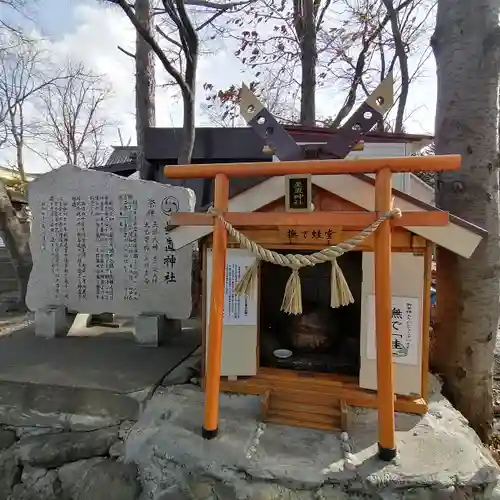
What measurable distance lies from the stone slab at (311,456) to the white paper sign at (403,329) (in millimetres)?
419

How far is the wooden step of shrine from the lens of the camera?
2830 millimetres

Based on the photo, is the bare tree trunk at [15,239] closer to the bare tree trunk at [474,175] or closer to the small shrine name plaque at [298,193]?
the small shrine name plaque at [298,193]

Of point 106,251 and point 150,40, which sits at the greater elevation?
point 150,40

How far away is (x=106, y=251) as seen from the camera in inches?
178

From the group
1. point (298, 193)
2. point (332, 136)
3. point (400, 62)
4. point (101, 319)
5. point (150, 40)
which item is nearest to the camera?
point (298, 193)

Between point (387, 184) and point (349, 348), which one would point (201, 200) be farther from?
point (387, 184)

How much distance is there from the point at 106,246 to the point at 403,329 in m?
3.17

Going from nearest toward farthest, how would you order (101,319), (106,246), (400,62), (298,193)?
(298,193)
(106,246)
(101,319)
(400,62)

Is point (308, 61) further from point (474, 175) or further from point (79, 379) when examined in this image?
point (79, 379)

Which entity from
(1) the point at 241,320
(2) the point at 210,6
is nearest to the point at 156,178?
(2) the point at 210,6

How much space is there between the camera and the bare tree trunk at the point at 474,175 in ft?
10.9

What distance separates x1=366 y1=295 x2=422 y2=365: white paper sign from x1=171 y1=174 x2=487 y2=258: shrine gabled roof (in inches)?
19.3

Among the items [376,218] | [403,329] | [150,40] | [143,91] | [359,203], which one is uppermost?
[143,91]

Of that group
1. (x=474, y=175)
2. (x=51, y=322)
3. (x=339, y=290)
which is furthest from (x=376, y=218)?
Result: (x=51, y=322)
